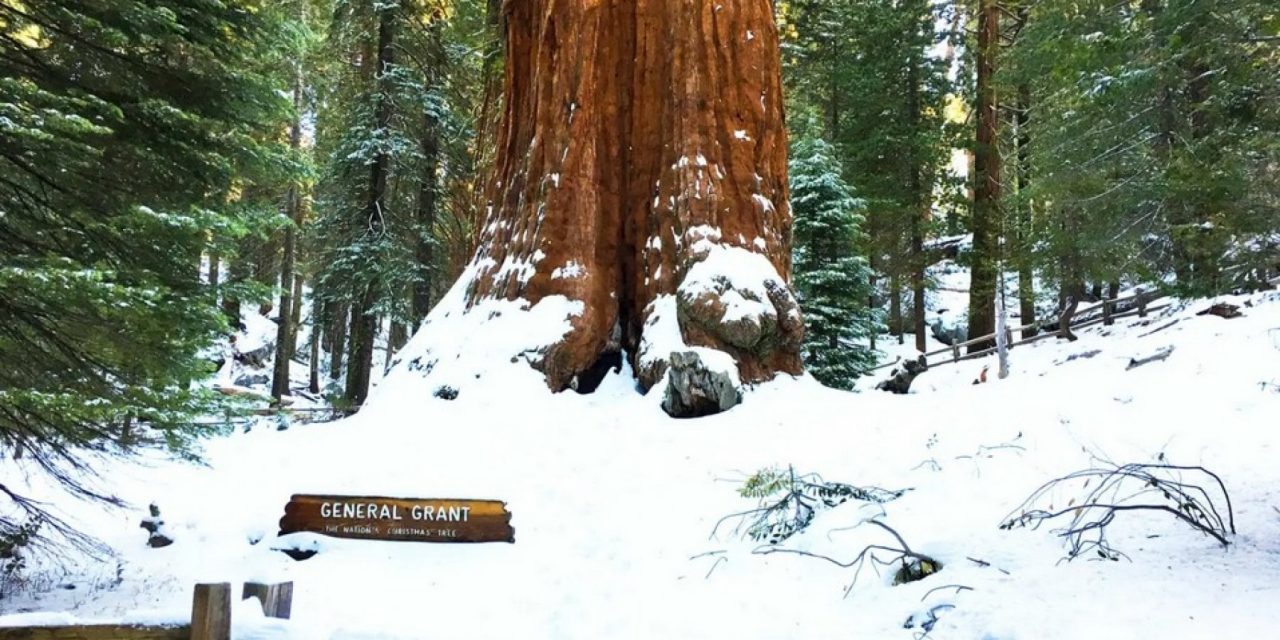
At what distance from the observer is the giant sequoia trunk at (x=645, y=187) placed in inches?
331

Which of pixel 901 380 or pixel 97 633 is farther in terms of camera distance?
pixel 901 380

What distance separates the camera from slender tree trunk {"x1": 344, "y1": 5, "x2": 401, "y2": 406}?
48.4 ft

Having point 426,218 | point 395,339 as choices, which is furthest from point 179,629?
point 395,339

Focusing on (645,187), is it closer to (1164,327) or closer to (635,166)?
(635,166)

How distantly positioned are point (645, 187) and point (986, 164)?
36.9 feet

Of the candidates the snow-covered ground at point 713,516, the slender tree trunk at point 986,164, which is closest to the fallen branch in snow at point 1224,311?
the snow-covered ground at point 713,516

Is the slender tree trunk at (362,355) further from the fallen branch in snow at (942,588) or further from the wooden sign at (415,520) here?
the fallen branch in snow at (942,588)

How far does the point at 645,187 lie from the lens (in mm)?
9398

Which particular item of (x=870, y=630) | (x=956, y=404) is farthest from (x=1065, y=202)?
(x=870, y=630)

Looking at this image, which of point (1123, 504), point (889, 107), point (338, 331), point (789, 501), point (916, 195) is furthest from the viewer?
point (338, 331)

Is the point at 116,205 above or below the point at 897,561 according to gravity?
above

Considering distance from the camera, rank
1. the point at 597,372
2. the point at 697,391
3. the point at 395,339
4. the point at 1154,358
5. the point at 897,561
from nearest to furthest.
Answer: the point at 897,561 < the point at 697,391 < the point at 597,372 < the point at 1154,358 < the point at 395,339

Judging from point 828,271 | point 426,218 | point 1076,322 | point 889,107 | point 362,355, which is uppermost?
point 889,107

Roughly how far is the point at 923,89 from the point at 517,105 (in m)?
14.1
